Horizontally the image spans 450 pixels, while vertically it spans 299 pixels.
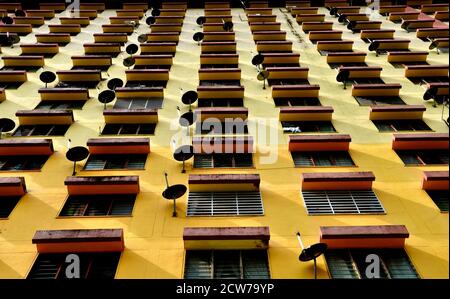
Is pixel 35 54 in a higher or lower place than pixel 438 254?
higher

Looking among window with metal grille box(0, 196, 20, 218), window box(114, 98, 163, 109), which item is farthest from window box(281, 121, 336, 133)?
window with metal grille box(0, 196, 20, 218)

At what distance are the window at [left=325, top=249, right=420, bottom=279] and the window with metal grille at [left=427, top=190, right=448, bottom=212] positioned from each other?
338cm

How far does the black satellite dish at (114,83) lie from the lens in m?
25.7

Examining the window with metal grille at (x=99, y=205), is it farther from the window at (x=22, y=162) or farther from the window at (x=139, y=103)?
the window at (x=139, y=103)

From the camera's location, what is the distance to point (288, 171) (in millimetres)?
18500

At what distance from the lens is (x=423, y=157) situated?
19219mm

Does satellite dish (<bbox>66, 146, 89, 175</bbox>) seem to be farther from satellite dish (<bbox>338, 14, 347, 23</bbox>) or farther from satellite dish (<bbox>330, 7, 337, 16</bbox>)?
satellite dish (<bbox>330, 7, 337, 16</bbox>)

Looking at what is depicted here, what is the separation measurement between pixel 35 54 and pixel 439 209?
29.1 metres

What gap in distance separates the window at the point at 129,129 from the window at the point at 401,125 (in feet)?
39.9

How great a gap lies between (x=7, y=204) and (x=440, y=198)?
1758cm

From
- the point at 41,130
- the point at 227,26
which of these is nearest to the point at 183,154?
the point at 41,130

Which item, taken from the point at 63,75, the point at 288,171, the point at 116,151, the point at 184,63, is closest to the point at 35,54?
the point at 63,75

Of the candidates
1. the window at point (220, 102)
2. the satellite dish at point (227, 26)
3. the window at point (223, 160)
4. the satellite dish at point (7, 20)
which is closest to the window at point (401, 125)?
the window at point (223, 160)

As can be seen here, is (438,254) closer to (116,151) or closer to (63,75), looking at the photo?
(116,151)
